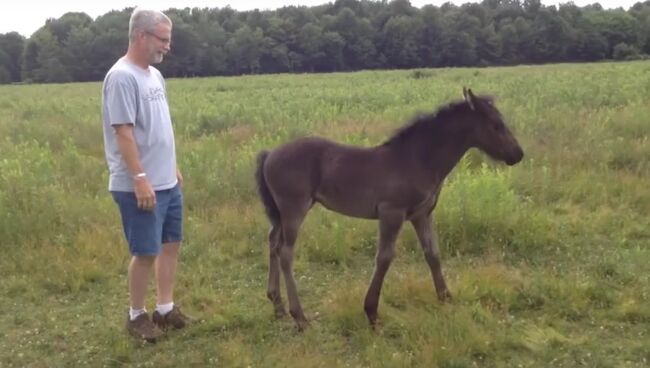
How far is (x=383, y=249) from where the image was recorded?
182 inches

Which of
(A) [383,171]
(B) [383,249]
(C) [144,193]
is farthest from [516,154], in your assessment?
(C) [144,193]

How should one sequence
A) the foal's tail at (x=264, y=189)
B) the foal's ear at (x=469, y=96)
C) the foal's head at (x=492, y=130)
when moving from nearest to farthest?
the foal's ear at (x=469, y=96) → the foal's head at (x=492, y=130) → the foal's tail at (x=264, y=189)

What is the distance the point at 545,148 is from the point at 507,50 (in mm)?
68619

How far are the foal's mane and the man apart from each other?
5.46 ft

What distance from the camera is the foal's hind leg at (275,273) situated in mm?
5043

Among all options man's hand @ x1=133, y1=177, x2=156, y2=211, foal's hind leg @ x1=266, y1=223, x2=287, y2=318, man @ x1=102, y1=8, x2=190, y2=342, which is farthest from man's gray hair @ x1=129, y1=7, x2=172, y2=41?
foal's hind leg @ x1=266, y1=223, x2=287, y2=318

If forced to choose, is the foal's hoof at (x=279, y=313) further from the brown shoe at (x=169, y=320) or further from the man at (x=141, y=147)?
the man at (x=141, y=147)

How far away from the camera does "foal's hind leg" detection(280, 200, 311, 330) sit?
4750mm

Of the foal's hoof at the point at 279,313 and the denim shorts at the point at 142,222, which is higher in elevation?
the denim shorts at the point at 142,222

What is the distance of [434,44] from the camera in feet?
246

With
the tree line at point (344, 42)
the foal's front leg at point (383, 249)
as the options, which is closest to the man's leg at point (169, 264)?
the foal's front leg at point (383, 249)

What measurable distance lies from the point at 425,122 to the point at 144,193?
208cm

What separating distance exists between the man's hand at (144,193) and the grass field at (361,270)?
42.3 inches

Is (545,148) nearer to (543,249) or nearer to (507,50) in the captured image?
(543,249)
